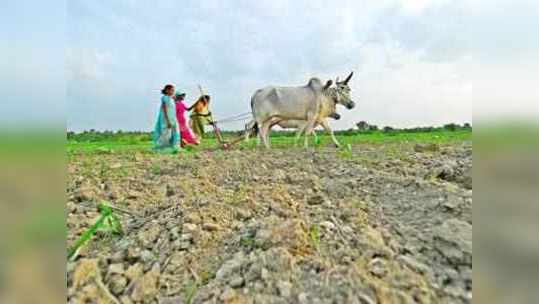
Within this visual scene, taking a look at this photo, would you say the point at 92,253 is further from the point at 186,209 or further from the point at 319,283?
the point at 319,283

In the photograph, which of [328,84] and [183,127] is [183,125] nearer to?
[183,127]

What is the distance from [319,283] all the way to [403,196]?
86cm

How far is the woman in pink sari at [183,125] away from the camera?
503cm

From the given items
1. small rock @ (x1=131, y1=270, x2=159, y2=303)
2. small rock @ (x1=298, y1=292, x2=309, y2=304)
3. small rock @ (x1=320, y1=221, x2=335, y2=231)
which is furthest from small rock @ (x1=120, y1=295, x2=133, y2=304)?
small rock @ (x1=320, y1=221, x2=335, y2=231)

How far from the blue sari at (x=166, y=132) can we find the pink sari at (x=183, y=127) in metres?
0.31

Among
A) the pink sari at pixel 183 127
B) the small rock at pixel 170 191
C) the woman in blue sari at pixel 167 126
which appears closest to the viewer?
the small rock at pixel 170 191

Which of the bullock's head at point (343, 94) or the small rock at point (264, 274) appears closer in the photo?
the small rock at point (264, 274)

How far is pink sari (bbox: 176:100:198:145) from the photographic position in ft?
16.6

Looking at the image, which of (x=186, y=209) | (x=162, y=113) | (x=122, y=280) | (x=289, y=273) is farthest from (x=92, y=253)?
(x=162, y=113)

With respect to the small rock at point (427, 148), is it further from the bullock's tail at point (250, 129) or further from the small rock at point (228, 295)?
the small rock at point (228, 295)

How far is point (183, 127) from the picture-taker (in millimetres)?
5090

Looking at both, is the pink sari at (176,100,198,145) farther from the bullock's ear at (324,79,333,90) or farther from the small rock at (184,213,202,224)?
the small rock at (184,213,202,224)

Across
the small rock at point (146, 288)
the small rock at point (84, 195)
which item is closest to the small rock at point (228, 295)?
the small rock at point (146, 288)
